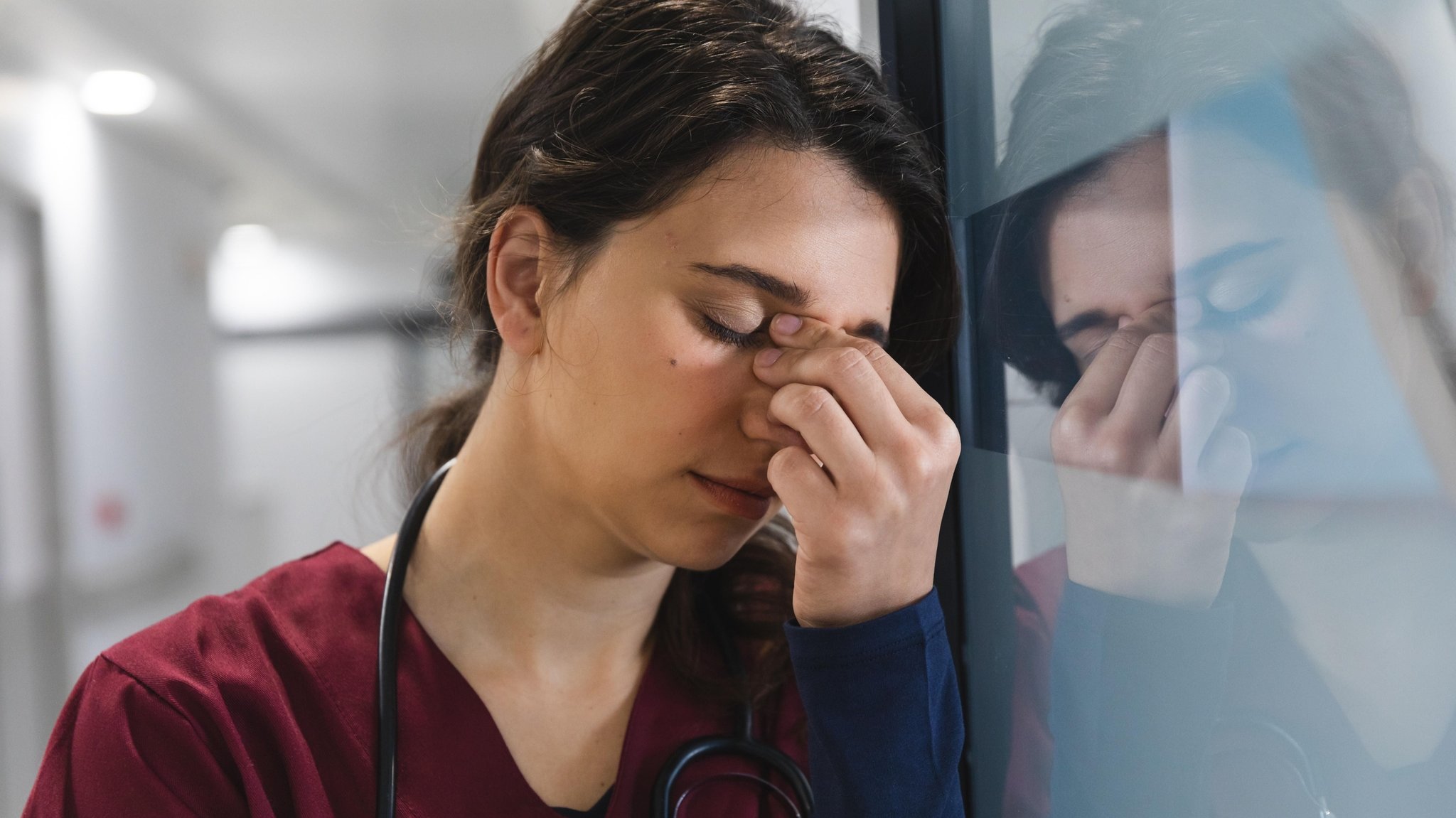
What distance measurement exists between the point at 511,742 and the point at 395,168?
3.88 m

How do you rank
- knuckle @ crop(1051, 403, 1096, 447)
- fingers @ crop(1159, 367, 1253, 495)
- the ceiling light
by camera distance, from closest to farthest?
fingers @ crop(1159, 367, 1253, 495) → knuckle @ crop(1051, 403, 1096, 447) → the ceiling light

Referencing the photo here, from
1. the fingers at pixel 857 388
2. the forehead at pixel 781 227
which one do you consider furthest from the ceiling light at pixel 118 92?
the fingers at pixel 857 388

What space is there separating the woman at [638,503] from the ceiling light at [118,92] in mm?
2743

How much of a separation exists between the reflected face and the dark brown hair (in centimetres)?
25

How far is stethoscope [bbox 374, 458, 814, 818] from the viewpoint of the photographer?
78 centimetres

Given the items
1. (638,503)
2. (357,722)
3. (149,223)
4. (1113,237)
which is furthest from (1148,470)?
(149,223)

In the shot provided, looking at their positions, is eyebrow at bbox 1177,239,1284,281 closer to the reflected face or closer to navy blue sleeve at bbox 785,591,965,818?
the reflected face

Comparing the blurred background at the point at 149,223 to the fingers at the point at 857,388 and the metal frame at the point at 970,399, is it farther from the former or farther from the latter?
the fingers at the point at 857,388

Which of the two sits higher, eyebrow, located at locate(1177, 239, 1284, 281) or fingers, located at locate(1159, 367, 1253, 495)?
eyebrow, located at locate(1177, 239, 1284, 281)

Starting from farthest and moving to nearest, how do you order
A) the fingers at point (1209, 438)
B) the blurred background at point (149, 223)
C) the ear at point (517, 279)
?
the blurred background at point (149, 223) < the ear at point (517, 279) < the fingers at point (1209, 438)

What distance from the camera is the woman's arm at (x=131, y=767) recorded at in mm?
714

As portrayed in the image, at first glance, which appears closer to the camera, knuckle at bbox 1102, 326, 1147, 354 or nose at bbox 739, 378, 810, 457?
knuckle at bbox 1102, 326, 1147, 354

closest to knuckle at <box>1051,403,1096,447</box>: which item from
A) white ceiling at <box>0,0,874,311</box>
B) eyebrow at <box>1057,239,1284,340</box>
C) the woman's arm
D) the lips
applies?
eyebrow at <box>1057,239,1284,340</box>

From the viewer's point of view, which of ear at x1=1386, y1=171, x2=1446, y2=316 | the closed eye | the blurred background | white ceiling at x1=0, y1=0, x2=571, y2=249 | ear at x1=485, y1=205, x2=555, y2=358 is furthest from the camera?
the blurred background
